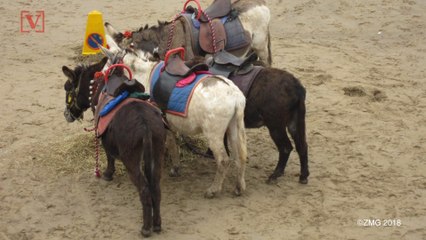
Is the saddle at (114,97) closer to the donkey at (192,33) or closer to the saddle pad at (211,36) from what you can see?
the donkey at (192,33)

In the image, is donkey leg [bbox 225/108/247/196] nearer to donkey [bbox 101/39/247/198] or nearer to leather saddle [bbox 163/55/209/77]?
donkey [bbox 101/39/247/198]

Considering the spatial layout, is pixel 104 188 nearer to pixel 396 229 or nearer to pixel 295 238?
pixel 295 238

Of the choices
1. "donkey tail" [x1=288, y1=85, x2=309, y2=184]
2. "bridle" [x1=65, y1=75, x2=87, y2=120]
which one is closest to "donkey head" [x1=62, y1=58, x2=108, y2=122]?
"bridle" [x1=65, y1=75, x2=87, y2=120]

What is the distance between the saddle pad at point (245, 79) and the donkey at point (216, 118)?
1.14 ft

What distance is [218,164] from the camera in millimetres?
5621

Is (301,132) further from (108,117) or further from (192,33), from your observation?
(192,33)

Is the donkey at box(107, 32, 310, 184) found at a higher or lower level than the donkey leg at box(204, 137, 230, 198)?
higher

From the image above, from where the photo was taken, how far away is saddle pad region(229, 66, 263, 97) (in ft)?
Answer: 19.4

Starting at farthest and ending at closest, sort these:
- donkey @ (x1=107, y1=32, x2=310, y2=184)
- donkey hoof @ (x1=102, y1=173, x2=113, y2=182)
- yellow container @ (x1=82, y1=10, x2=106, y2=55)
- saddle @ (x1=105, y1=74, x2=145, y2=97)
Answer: yellow container @ (x1=82, y1=10, x2=106, y2=55), donkey hoof @ (x1=102, y1=173, x2=113, y2=182), donkey @ (x1=107, y1=32, x2=310, y2=184), saddle @ (x1=105, y1=74, x2=145, y2=97)

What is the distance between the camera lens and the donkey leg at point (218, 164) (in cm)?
548

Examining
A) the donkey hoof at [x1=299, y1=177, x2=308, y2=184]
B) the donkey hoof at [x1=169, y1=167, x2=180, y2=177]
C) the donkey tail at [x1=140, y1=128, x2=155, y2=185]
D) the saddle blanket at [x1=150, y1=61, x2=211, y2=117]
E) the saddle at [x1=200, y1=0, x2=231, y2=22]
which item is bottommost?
the donkey hoof at [x1=169, y1=167, x2=180, y2=177]

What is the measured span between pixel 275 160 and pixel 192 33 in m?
2.08

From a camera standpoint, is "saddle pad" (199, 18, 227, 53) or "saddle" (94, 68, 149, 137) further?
"saddle pad" (199, 18, 227, 53)

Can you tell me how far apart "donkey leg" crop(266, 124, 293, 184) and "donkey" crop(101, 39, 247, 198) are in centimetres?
46
